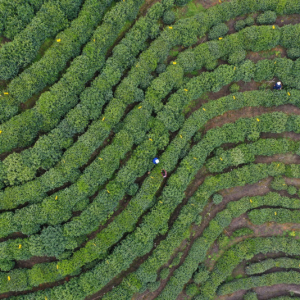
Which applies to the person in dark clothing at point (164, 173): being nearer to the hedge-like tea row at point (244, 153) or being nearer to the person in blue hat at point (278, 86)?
the hedge-like tea row at point (244, 153)

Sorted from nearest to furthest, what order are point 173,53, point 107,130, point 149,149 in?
point 107,130 < point 149,149 < point 173,53

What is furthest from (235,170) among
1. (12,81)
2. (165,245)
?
(12,81)

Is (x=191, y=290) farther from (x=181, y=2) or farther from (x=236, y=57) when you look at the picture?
(x=181, y=2)

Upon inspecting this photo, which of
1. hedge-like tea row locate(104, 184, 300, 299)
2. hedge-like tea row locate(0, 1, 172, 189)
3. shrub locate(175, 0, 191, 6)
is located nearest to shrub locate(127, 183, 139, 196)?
hedge-like tea row locate(0, 1, 172, 189)

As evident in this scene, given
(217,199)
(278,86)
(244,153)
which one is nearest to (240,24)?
(278,86)

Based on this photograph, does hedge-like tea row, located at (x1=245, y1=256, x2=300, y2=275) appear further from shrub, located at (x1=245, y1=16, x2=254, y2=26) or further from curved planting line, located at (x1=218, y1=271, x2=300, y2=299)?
shrub, located at (x1=245, y1=16, x2=254, y2=26)

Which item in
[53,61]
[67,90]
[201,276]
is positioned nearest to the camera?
[53,61]
